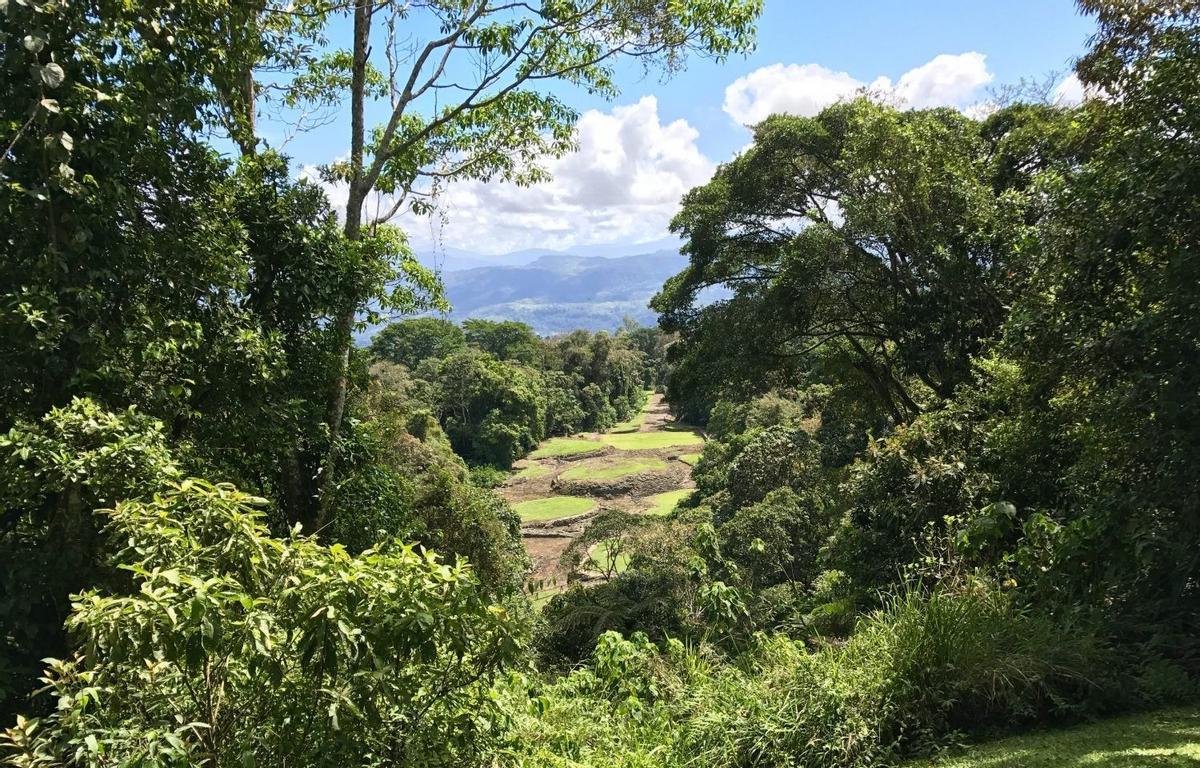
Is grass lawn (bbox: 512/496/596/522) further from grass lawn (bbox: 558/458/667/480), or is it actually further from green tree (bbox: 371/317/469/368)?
green tree (bbox: 371/317/469/368)

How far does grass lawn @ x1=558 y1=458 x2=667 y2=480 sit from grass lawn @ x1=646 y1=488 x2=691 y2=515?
3837 millimetres

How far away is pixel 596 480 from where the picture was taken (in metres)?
38.8

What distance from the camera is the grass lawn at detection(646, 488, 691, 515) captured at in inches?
1277

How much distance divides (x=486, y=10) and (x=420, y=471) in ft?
33.8

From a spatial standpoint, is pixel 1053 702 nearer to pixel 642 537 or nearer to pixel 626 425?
pixel 642 537

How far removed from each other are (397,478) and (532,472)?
35483 millimetres

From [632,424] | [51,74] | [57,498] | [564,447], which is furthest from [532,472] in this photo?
[51,74]

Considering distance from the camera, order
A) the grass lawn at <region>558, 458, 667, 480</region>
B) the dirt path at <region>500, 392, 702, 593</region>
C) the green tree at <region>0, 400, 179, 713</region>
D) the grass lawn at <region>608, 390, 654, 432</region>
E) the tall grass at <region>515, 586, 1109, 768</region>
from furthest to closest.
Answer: the grass lawn at <region>608, 390, 654, 432</region> → the grass lawn at <region>558, 458, 667, 480</region> → the dirt path at <region>500, 392, 702, 593</region> → the tall grass at <region>515, 586, 1109, 768</region> → the green tree at <region>0, 400, 179, 713</region>

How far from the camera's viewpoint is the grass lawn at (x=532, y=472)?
137ft

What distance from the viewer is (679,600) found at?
10.4 m

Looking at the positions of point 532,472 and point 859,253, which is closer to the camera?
point 859,253

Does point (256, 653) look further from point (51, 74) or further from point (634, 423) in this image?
point (634, 423)

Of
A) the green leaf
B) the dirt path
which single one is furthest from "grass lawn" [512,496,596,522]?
the green leaf

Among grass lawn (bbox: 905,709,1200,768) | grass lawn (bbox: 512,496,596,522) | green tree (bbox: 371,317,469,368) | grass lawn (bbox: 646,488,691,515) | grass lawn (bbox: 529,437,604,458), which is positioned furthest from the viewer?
green tree (bbox: 371,317,469,368)
